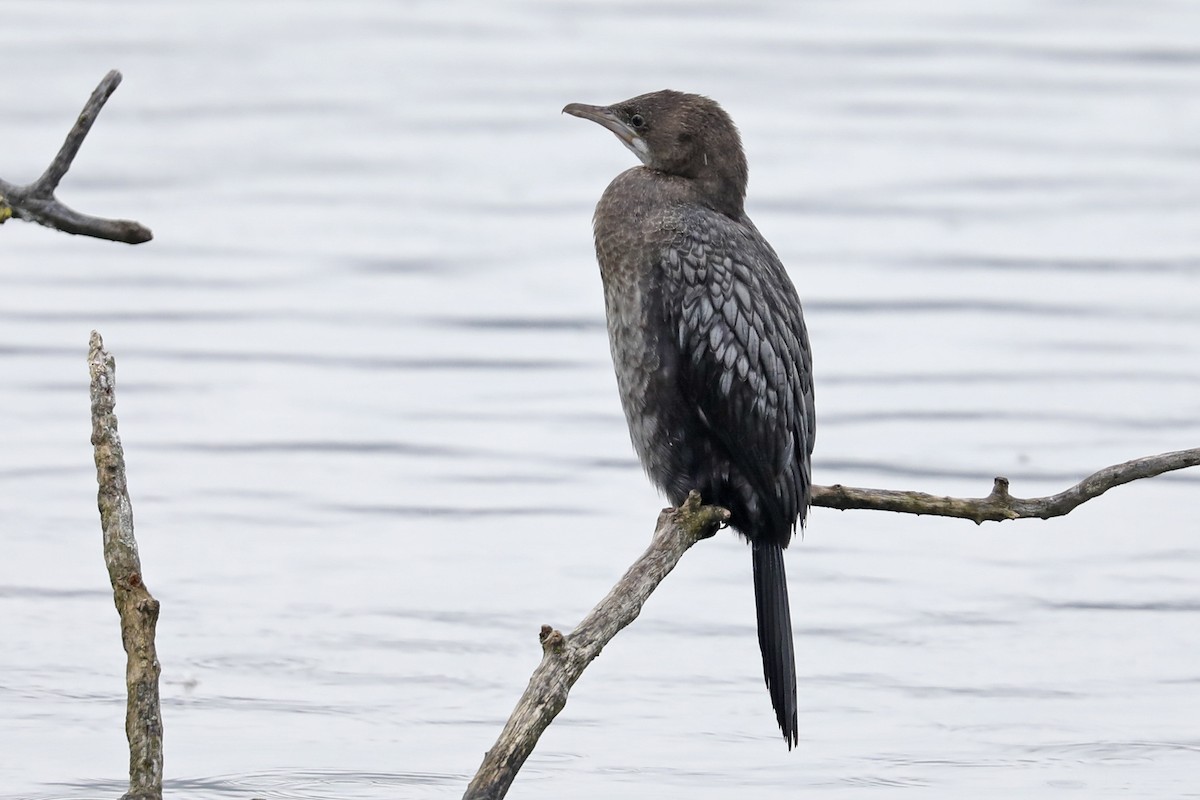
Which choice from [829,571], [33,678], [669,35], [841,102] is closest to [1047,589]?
[829,571]

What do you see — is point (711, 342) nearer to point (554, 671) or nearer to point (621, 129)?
point (621, 129)

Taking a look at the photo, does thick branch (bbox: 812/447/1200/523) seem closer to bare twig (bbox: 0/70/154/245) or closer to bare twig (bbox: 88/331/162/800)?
bare twig (bbox: 88/331/162/800)

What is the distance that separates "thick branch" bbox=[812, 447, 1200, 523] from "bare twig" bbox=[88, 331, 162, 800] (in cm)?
148

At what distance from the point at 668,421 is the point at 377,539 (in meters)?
2.38

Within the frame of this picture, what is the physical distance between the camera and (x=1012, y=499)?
4.66 m

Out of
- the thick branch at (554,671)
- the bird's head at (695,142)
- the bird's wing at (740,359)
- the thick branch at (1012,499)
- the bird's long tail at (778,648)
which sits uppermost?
the bird's head at (695,142)

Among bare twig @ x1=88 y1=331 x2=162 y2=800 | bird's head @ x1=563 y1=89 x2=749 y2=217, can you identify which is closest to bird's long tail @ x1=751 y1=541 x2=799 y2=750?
bird's head @ x1=563 y1=89 x2=749 y2=217

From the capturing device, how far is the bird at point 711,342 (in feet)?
16.1

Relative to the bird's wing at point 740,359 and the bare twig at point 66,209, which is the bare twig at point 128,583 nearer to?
the bare twig at point 66,209

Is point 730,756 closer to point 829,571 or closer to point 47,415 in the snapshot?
point 829,571

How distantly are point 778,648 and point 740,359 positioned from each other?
0.61 meters

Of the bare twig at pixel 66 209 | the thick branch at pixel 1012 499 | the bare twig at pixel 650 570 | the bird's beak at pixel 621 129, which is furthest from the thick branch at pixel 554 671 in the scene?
the bird's beak at pixel 621 129

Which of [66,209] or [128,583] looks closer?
[66,209]

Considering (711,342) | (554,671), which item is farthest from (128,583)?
(711,342)
